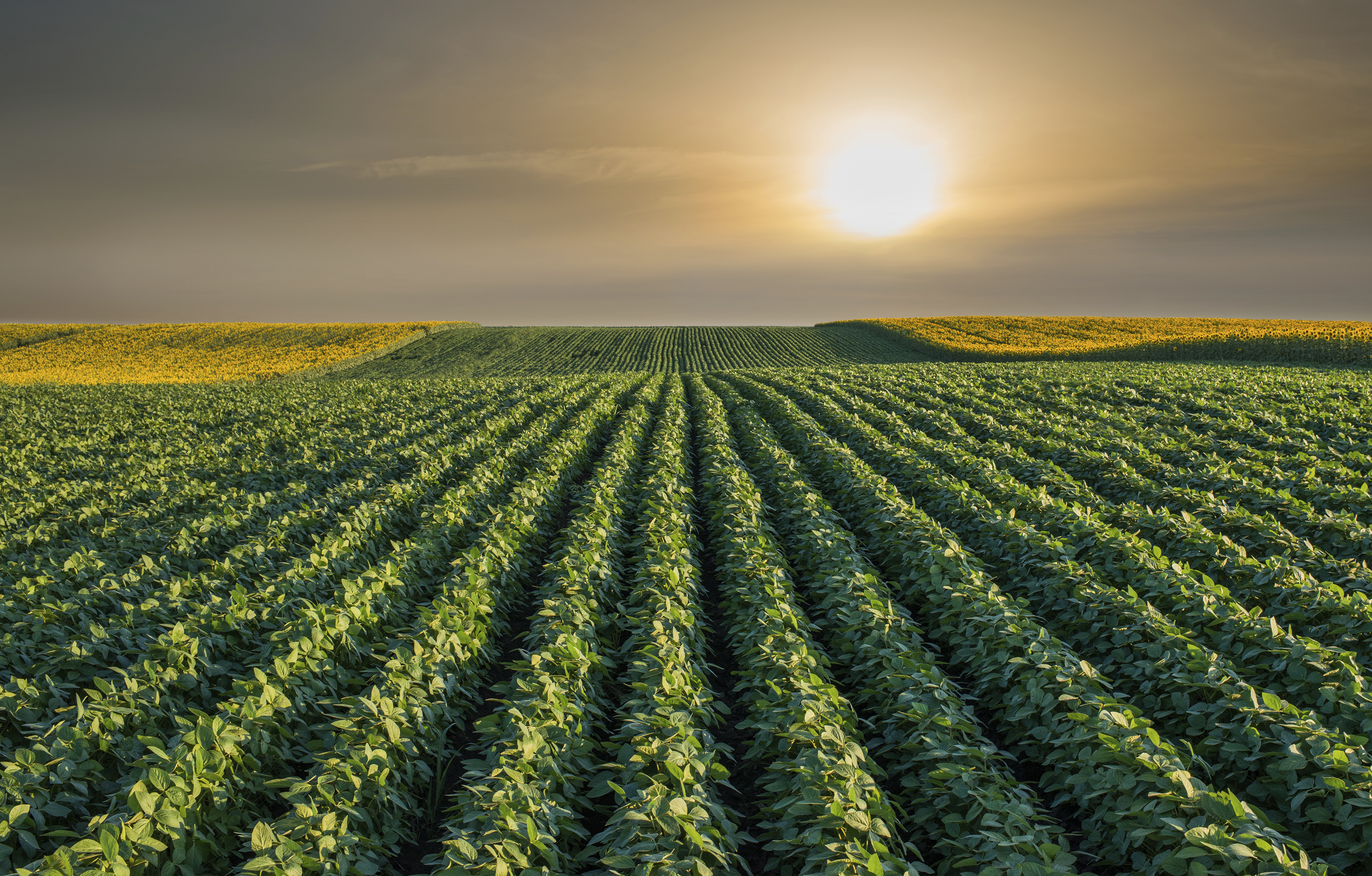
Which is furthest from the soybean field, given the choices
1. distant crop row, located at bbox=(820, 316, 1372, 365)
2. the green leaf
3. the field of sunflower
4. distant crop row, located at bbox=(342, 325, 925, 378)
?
the field of sunflower

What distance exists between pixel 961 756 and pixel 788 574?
4257mm

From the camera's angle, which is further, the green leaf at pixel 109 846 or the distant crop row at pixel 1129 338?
the distant crop row at pixel 1129 338

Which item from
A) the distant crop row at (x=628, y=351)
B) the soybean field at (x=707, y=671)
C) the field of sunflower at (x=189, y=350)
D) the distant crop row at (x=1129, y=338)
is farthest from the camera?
the distant crop row at (x=628, y=351)

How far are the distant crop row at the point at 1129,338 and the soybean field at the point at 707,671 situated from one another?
37.0 m

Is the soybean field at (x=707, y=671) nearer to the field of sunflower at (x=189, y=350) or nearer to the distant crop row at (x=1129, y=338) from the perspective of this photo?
the distant crop row at (x=1129, y=338)

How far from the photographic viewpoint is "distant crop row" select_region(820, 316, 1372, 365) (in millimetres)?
39406

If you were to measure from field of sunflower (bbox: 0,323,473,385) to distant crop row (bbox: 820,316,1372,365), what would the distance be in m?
64.8

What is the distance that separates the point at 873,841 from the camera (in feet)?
12.5

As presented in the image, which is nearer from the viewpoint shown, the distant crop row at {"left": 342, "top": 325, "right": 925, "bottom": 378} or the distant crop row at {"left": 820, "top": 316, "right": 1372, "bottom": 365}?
the distant crop row at {"left": 820, "top": 316, "right": 1372, "bottom": 365}

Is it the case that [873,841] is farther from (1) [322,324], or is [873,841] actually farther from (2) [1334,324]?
(1) [322,324]

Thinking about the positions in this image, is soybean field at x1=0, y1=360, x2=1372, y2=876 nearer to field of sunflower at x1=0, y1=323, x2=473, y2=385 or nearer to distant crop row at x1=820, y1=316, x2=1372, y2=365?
distant crop row at x1=820, y1=316, x2=1372, y2=365

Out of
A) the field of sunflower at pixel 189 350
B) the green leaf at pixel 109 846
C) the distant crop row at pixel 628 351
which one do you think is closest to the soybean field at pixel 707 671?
the green leaf at pixel 109 846

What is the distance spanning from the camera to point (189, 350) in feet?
253

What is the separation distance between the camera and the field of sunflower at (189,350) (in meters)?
55.5
